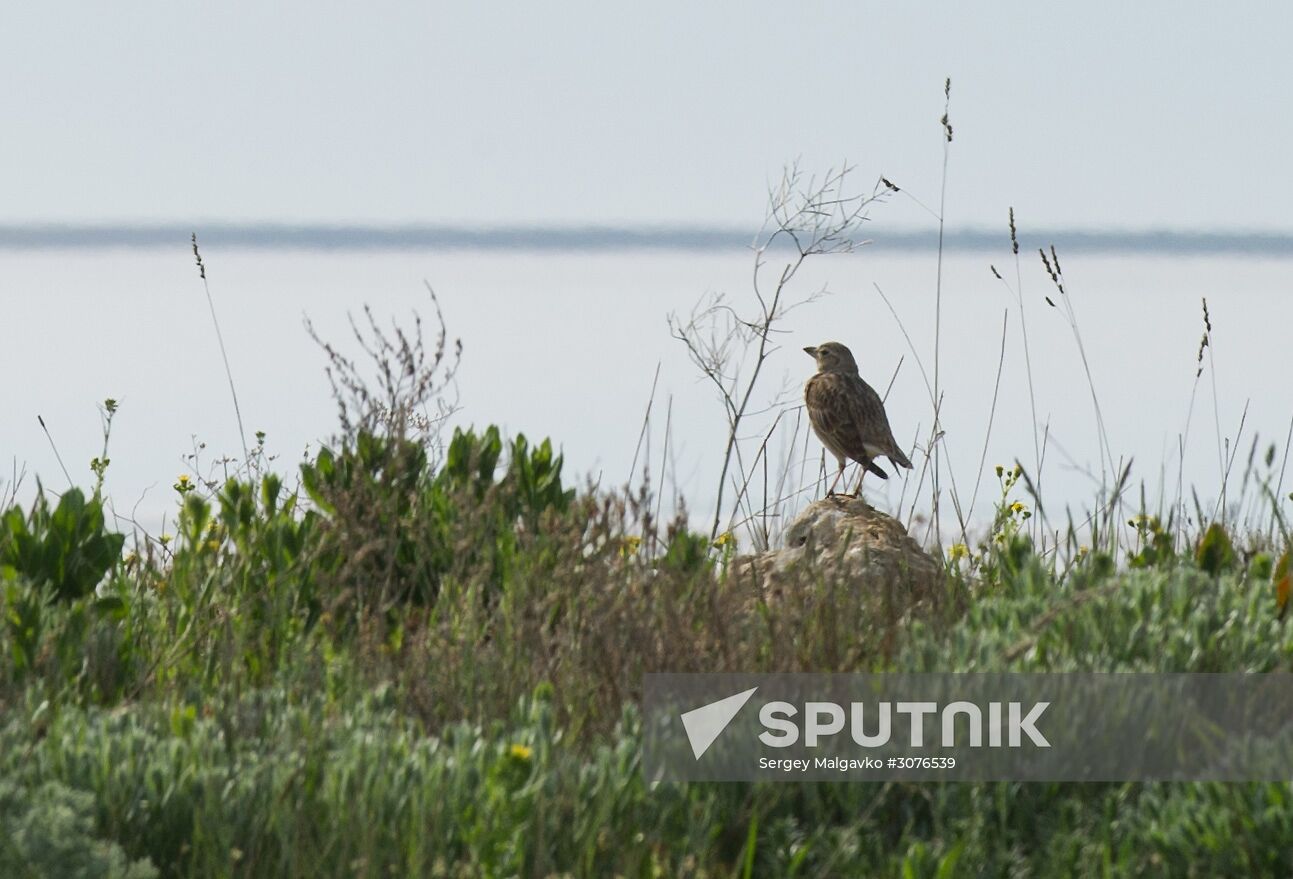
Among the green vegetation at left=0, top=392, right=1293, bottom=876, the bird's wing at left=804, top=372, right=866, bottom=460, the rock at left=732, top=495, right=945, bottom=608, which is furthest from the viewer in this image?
the bird's wing at left=804, top=372, right=866, bottom=460

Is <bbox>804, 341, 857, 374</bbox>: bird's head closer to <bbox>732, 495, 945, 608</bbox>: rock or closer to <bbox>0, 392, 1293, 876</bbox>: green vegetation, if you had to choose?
<bbox>732, 495, 945, 608</bbox>: rock

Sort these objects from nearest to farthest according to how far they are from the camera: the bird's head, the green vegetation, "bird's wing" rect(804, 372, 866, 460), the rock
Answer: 1. the green vegetation
2. the rock
3. "bird's wing" rect(804, 372, 866, 460)
4. the bird's head

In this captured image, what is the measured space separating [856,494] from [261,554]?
2.91 meters

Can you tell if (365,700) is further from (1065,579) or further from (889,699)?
(1065,579)

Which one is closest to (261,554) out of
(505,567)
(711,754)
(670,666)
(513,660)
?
(505,567)

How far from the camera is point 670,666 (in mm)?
3791

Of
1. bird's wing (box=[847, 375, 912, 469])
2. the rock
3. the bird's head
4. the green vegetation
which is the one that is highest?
the bird's head

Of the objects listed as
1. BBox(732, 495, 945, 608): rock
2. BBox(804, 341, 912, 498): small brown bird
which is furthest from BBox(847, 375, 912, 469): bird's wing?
BBox(732, 495, 945, 608): rock

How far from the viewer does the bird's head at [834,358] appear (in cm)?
811

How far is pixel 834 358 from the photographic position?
320 inches

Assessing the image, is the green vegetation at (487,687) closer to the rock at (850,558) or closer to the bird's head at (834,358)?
the rock at (850,558)

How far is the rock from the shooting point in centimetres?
487

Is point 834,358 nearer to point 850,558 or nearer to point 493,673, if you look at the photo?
point 850,558

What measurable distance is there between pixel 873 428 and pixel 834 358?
1028 millimetres
